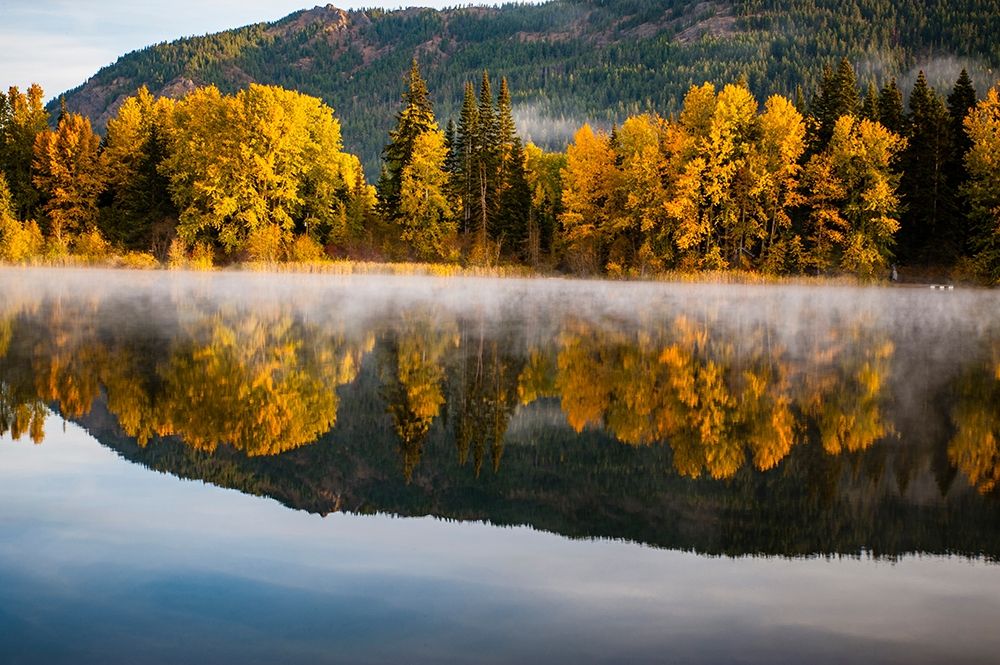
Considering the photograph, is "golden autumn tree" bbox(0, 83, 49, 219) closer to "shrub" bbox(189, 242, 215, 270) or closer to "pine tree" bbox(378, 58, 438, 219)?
"shrub" bbox(189, 242, 215, 270)

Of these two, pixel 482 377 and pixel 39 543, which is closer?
pixel 39 543

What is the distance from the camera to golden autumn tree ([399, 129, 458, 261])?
74.1 meters

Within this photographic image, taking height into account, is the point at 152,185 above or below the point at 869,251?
above

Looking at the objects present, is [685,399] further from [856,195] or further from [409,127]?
[409,127]

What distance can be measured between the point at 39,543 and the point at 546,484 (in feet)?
15.5

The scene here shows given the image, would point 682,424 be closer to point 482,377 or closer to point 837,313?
point 482,377

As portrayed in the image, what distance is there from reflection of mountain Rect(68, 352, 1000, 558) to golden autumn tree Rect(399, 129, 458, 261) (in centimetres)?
6282

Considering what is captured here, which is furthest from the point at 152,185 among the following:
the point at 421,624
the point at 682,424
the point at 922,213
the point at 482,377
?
the point at 421,624

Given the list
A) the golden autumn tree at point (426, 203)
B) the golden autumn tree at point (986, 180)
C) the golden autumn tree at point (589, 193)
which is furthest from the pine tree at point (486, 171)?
the golden autumn tree at point (986, 180)

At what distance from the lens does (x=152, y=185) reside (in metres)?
75.0

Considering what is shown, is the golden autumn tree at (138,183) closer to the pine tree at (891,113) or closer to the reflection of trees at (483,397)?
the pine tree at (891,113)

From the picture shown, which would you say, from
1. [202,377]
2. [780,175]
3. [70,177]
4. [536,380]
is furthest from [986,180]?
[70,177]

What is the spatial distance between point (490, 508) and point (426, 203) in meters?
66.1

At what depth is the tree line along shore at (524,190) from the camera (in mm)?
61719
